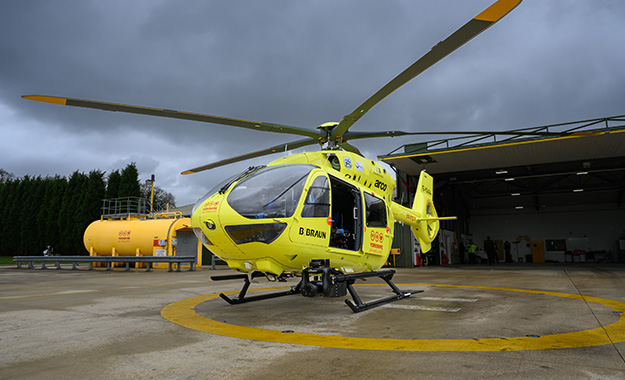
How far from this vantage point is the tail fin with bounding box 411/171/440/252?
9.20m

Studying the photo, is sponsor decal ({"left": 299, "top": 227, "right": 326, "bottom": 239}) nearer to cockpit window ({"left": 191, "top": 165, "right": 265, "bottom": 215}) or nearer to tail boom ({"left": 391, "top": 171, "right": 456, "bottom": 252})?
cockpit window ({"left": 191, "top": 165, "right": 265, "bottom": 215})

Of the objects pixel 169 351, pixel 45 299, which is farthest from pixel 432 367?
pixel 45 299

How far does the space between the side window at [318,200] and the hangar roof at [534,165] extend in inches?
290

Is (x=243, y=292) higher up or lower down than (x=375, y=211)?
lower down

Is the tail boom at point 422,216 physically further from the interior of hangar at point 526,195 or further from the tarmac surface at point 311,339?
the interior of hangar at point 526,195

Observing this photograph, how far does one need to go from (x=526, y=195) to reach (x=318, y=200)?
104ft

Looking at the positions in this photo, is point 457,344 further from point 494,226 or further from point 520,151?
point 494,226

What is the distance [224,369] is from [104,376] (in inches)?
33.6

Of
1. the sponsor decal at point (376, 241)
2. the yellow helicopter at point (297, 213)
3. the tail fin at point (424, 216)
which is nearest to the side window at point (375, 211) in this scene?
the yellow helicopter at point (297, 213)

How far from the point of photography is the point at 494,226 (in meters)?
33.9

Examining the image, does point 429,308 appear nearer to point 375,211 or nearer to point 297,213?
point 375,211

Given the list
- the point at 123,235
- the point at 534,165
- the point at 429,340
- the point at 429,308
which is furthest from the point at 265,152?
the point at 534,165

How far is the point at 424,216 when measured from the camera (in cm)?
945

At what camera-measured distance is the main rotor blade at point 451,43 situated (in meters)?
3.82
